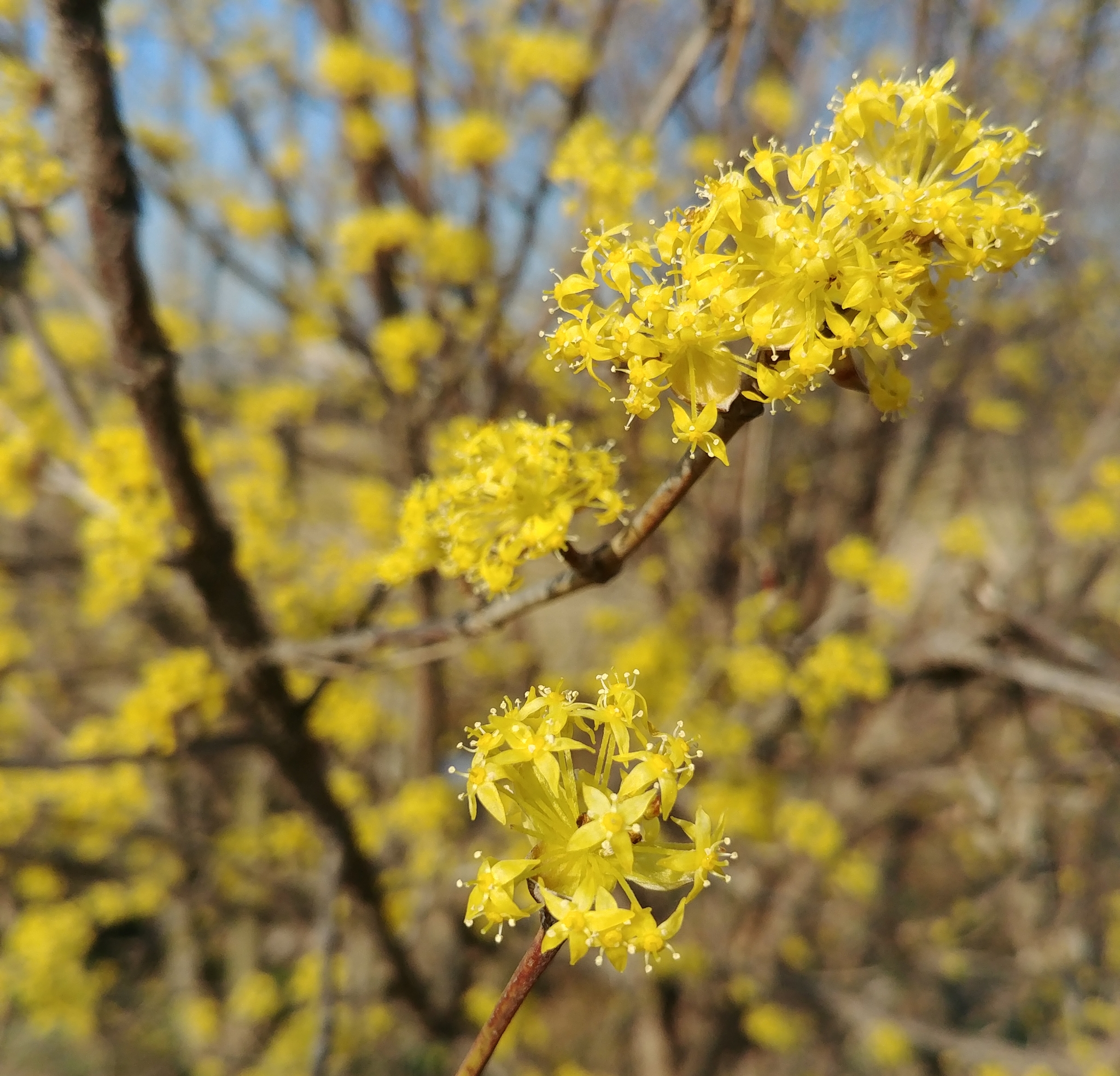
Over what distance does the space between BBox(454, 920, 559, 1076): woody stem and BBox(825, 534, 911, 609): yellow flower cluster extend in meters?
3.05

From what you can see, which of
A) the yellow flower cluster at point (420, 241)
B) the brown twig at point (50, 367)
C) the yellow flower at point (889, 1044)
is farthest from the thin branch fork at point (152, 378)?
the yellow flower at point (889, 1044)

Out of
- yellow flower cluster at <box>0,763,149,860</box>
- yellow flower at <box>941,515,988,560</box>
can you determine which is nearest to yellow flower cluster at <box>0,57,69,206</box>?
yellow flower cluster at <box>0,763,149,860</box>

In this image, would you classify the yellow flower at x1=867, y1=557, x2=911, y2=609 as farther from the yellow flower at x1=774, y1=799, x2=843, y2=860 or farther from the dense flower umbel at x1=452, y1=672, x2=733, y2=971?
the dense flower umbel at x1=452, y1=672, x2=733, y2=971

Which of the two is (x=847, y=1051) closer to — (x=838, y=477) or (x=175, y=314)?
(x=838, y=477)

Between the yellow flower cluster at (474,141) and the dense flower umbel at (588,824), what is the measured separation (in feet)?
10.9

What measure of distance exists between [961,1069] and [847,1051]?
0.77 metres

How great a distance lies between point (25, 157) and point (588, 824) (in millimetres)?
2152

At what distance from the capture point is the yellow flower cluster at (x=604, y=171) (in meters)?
2.30

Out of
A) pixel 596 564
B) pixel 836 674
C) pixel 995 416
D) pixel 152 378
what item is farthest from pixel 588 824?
pixel 995 416

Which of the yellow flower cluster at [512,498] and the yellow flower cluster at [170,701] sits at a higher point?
the yellow flower cluster at [170,701]

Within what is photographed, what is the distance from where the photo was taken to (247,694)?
2.27 meters

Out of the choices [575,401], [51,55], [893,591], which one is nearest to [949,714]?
[893,591]

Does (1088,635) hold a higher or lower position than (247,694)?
lower

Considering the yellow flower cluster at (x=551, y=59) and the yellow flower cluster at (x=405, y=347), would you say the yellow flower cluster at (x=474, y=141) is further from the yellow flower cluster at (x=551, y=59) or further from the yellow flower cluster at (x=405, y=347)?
the yellow flower cluster at (x=405, y=347)
